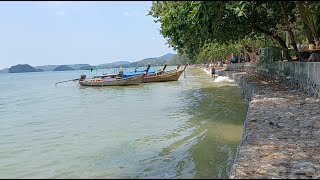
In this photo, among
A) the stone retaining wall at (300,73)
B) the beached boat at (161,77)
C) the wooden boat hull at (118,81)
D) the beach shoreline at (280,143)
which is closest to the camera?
the beach shoreline at (280,143)

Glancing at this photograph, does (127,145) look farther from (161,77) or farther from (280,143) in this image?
(161,77)

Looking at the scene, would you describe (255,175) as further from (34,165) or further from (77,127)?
(77,127)

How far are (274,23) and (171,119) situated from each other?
12.0 m

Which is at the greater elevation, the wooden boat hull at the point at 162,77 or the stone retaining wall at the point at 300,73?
the stone retaining wall at the point at 300,73

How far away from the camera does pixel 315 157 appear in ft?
20.8

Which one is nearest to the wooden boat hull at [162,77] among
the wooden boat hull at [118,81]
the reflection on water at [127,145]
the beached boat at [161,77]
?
the beached boat at [161,77]

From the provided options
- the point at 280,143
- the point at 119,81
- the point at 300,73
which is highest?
the point at 300,73

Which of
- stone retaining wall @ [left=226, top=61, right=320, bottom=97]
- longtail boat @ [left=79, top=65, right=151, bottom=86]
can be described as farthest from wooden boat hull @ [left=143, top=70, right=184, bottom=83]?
stone retaining wall @ [left=226, top=61, right=320, bottom=97]

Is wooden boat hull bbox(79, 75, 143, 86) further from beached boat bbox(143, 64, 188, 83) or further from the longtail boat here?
beached boat bbox(143, 64, 188, 83)

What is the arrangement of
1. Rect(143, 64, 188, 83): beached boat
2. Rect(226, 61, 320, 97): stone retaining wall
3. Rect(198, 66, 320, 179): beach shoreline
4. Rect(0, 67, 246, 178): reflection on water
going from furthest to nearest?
1. Rect(143, 64, 188, 83): beached boat
2. Rect(226, 61, 320, 97): stone retaining wall
3. Rect(0, 67, 246, 178): reflection on water
4. Rect(198, 66, 320, 179): beach shoreline

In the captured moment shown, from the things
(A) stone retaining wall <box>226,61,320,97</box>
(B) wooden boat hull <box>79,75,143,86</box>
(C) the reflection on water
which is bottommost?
(C) the reflection on water

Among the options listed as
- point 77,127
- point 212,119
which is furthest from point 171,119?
point 77,127

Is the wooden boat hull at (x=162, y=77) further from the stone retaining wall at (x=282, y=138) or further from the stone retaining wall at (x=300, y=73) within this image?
the stone retaining wall at (x=282, y=138)

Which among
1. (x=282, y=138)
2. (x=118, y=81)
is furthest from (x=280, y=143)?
(x=118, y=81)
